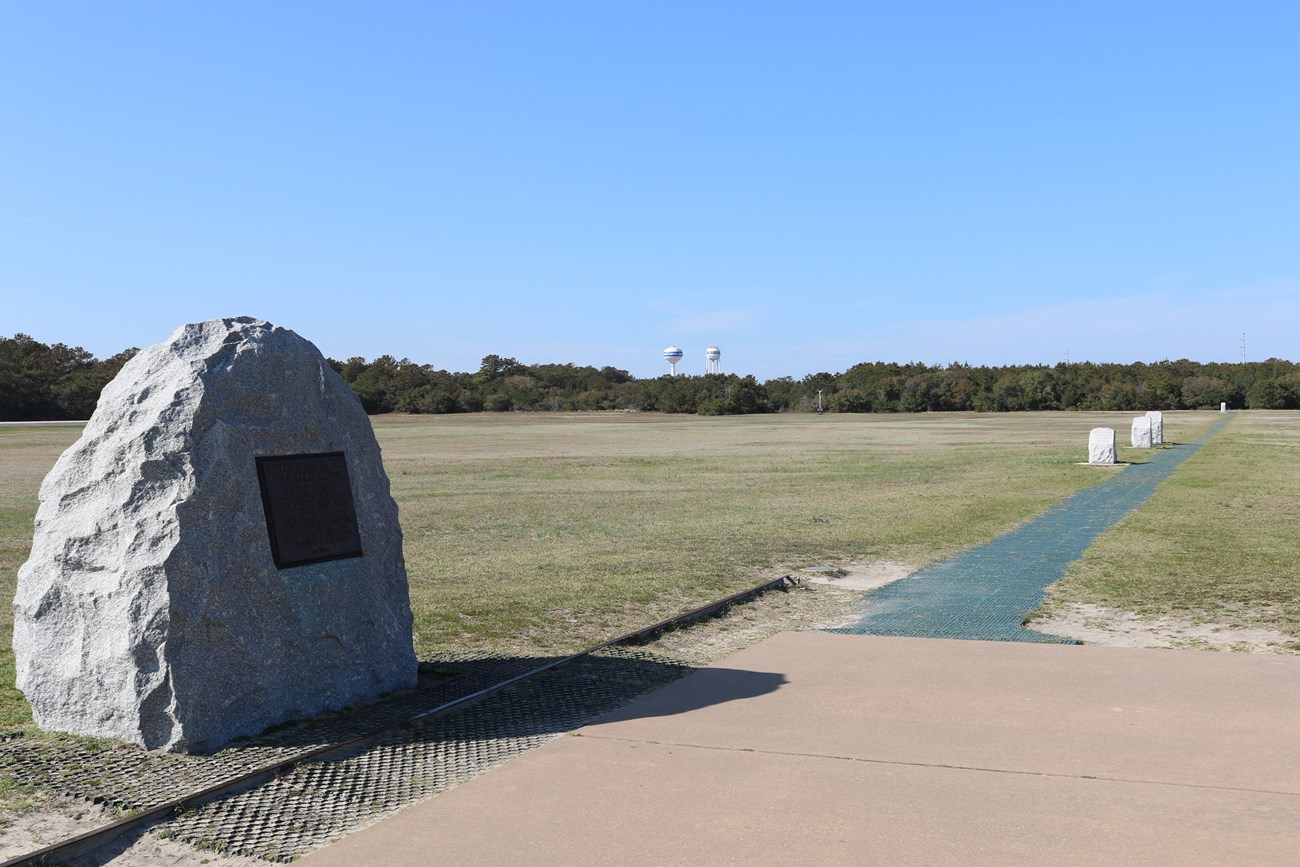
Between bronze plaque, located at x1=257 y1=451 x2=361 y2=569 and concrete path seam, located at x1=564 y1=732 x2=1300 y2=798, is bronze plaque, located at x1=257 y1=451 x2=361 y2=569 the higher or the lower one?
the higher one

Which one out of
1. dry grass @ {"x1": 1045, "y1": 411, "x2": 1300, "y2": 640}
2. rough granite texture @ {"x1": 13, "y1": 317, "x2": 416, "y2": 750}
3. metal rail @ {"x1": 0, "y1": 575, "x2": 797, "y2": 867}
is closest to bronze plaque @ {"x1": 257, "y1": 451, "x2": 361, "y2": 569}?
rough granite texture @ {"x1": 13, "y1": 317, "x2": 416, "y2": 750}

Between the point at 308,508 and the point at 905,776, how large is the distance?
374 cm

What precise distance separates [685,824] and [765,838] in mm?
369

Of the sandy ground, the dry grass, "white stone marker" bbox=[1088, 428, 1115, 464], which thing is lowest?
the sandy ground

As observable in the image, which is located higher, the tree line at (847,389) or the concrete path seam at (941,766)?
the tree line at (847,389)

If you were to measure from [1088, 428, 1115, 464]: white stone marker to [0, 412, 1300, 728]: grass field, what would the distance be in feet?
2.54

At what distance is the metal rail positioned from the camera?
15.4 ft

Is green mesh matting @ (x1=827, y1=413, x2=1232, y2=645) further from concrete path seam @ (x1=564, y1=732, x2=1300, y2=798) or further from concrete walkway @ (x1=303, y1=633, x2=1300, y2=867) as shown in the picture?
concrete path seam @ (x1=564, y1=732, x2=1300, y2=798)

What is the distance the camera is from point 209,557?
6328 mm

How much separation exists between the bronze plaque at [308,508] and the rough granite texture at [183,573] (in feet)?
0.23

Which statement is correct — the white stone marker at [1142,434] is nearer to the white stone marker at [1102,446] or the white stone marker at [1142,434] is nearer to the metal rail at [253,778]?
the white stone marker at [1102,446]

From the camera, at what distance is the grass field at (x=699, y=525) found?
1061cm

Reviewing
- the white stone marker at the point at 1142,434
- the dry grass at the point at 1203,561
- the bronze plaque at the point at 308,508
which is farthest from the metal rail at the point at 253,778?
the white stone marker at the point at 1142,434

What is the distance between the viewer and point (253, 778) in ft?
18.4
